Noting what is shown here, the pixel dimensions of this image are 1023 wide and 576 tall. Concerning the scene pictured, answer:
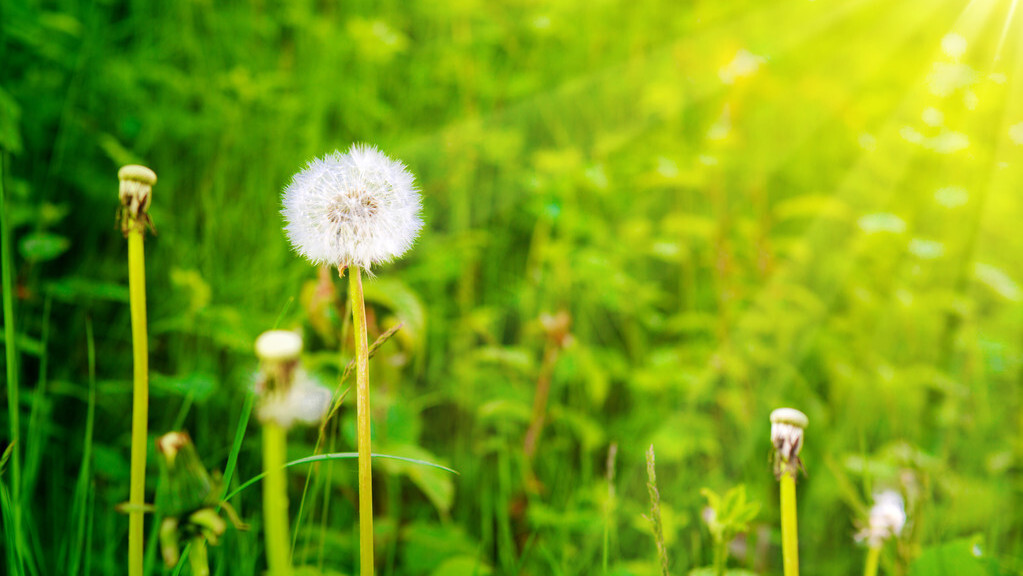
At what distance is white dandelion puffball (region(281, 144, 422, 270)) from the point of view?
537mm

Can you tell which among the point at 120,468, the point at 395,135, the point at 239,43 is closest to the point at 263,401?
the point at 120,468

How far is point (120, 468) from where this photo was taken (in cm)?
104

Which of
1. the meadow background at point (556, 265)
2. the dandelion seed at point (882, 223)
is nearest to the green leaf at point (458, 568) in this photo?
the meadow background at point (556, 265)

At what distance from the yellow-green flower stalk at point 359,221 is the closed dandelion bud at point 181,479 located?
0.40 feet

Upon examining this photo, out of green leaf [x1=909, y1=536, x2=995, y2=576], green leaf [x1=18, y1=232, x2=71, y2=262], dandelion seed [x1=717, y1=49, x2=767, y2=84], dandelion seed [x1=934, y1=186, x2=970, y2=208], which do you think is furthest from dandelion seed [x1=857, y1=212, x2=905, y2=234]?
green leaf [x1=18, y1=232, x2=71, y2=262]

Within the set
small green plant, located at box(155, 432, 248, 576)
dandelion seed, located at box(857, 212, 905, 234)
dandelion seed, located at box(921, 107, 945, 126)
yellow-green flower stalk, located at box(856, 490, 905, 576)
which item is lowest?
yellow-green flower stalk, located at box(856, 490, 905, 576)

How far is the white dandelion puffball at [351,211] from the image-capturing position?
0.54 meters

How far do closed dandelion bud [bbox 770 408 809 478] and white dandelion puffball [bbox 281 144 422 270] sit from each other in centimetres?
41

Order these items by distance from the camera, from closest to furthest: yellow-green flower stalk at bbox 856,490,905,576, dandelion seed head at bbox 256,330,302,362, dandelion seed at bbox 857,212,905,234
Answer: dandelion seed head at bbox 256,330,302,362 → yellow-green flower stalk at bbox 856,490,905,576 → dandelion seed at bbox 857,212,905,234

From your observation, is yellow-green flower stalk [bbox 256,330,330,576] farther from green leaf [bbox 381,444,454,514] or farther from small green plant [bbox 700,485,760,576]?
green leaf [bbox 381,444,454,514]

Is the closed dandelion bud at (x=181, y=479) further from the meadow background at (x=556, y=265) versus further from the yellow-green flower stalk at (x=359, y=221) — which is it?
the meadow background at (x=556, y=265)

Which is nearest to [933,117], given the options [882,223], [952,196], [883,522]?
[952,196]

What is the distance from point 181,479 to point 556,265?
137cm

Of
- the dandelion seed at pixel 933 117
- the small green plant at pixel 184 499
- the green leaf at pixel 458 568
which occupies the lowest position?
the green leaf at pixel 458 568
